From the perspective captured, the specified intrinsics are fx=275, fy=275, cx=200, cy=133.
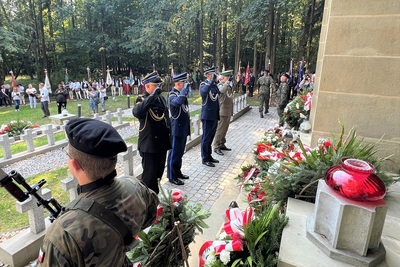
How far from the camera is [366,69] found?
3314 mm

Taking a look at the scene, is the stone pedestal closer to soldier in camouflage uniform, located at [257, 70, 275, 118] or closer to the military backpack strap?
the military backpack strap

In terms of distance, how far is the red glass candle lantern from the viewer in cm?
147

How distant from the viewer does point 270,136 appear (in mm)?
5016

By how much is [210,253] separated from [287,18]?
2793 cm

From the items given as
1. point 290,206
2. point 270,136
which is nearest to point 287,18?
point 270,136

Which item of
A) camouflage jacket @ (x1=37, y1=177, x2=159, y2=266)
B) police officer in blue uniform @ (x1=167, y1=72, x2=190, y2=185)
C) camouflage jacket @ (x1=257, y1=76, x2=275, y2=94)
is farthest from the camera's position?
camouflage jacket @ (x1=257, y1=76, x2=275, y2=94)

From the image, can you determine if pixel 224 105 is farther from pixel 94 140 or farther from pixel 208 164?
pixel 94 140

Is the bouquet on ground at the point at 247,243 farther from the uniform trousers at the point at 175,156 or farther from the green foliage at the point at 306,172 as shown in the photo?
the uniform trousers at the point at 175,156

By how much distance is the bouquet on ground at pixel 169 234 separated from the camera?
1884 millimetres

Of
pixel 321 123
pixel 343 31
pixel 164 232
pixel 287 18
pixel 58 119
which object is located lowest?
pixel 58 119

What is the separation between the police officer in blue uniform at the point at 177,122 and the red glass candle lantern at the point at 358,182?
344 cm

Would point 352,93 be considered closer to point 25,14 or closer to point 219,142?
point 219,142

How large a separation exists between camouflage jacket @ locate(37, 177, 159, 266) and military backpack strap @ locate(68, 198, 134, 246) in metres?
0.01

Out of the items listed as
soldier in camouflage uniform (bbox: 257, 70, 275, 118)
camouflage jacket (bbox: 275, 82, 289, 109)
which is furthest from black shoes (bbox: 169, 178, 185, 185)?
soldier in camouflage uniform (bbox: 257, 70, 275, 118)
